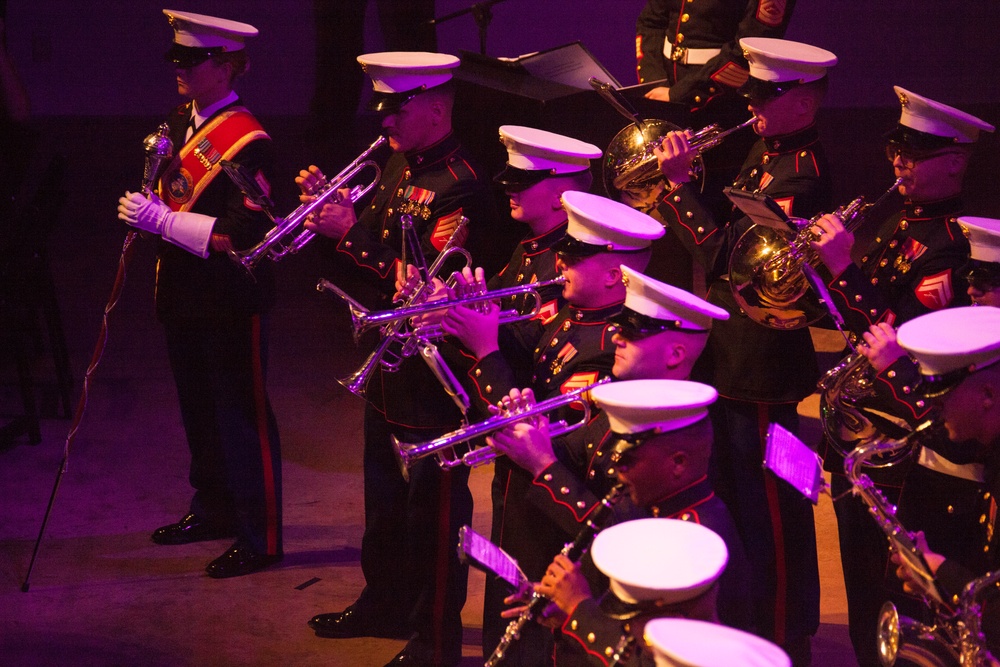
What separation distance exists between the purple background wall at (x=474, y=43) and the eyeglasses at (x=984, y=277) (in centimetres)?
1066

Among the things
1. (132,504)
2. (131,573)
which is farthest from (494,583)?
(132,504)

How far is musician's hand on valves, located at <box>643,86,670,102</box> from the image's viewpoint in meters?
5.51

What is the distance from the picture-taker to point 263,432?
5.12 metres

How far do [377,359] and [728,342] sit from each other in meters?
1.26

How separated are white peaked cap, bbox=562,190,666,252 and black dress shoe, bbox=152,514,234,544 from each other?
8.77ft

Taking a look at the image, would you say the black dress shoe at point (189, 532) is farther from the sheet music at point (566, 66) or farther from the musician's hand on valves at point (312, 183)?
the sheet music at point (566, 66)

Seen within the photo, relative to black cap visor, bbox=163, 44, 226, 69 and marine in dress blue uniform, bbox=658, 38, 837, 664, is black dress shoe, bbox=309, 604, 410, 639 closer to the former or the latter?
marine in dress blue uniform, bbox=658, 38, 837, 664

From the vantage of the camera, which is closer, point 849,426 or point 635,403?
point 635,403

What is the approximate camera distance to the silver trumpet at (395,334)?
4066mm

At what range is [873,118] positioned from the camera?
13.7m

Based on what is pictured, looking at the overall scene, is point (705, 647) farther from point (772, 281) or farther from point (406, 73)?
point (406, 73)

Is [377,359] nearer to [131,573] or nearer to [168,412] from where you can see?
[131,573]

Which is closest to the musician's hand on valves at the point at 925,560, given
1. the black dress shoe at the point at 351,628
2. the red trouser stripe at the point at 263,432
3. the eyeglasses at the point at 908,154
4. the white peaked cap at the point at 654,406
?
the white peaked cap at the point at 654,406

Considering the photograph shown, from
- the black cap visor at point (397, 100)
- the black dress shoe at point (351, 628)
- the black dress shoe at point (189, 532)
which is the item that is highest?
the black cap visor at point (397, 100)
